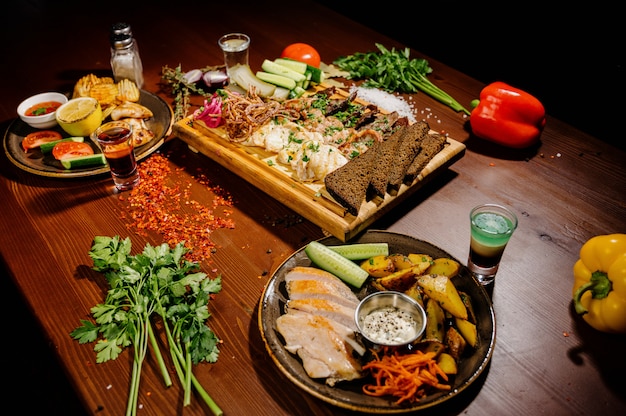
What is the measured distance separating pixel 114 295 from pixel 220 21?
3105 mm

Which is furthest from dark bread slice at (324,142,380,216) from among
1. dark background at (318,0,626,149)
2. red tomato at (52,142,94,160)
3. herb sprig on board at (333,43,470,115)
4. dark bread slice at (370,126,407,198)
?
dark background at (318,0,626,149)

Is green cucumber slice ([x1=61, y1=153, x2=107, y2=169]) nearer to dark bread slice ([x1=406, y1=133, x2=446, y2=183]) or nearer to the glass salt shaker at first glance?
the glass salt shaker

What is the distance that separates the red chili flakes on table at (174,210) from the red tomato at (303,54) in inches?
49.5

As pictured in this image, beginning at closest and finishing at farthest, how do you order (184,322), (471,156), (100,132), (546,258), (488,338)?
(488,338), (184,322), (546,258), (100,132), (471,156)

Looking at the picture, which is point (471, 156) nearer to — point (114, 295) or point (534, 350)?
point (534, 350)

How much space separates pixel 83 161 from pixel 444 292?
2.12m

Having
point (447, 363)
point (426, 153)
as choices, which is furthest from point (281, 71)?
point (447, 363)

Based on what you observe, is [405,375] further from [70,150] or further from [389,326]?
[70,150]

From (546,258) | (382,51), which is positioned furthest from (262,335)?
(382,51)

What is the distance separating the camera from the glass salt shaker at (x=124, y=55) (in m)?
3.46

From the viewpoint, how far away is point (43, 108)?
329 centimetres

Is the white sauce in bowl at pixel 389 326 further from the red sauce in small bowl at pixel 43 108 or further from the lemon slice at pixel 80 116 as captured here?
the red sauce in small bowl at pixel 43 108

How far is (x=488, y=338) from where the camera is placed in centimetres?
198

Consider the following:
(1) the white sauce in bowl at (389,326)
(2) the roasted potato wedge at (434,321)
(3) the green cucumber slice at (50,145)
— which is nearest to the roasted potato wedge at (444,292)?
(2) the roasted potato wedge at (434,321)
